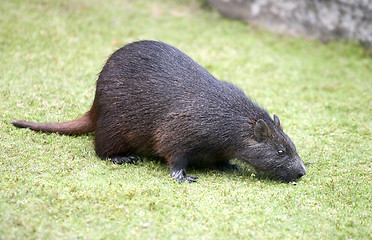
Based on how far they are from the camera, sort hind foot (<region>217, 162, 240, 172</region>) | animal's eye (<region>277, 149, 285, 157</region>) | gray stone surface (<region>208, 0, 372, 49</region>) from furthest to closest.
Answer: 1. gray stone surface (<region>208, 0, 372, 49</region>)
2. hind foot (<region>217, 162, 240, 172</region>)
3. animal's eye (<region>277, 149, 285, 157</region>)

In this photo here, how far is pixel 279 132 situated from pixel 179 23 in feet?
16.3

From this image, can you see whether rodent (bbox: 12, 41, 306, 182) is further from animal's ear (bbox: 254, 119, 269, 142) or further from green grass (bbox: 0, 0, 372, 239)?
green grass (bbox: 0, 0, 372, 239)

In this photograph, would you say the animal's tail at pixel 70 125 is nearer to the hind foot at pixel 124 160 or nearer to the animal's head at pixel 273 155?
the hind foot at pixel 124 160

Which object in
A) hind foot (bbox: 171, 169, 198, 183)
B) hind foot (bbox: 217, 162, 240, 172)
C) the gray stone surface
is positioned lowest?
hind foot (bbox: 217, 162, 240, 172)

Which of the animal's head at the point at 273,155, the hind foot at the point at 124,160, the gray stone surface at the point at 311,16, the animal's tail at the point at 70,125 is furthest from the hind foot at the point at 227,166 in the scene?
the gray stone surface at the point at 311,16

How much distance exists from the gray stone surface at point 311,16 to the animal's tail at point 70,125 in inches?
211

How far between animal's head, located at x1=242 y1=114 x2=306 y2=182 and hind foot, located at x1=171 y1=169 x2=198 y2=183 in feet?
2.12

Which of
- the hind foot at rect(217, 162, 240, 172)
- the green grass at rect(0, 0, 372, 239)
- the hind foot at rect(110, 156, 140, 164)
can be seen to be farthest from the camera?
the hind foot at rect(217, 162, 240, 172)

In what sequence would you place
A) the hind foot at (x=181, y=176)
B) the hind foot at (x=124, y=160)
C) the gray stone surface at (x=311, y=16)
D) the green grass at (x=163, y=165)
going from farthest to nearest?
the gray stone surface at (x=311, y=16) < the hind foot at (x=124, y=160) < the hind foot at (x=181, y=176) < the green grass at (x=163, y=165)

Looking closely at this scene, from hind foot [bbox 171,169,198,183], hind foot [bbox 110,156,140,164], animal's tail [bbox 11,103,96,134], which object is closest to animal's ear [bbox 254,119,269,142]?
hind foot [bbox 171,169,198,183]

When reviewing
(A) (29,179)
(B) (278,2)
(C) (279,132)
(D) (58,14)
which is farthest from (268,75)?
(A) (29,179)

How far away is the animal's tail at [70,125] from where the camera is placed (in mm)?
5214

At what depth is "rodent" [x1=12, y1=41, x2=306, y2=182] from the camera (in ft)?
15.4

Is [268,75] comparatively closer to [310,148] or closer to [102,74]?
[310,148]
